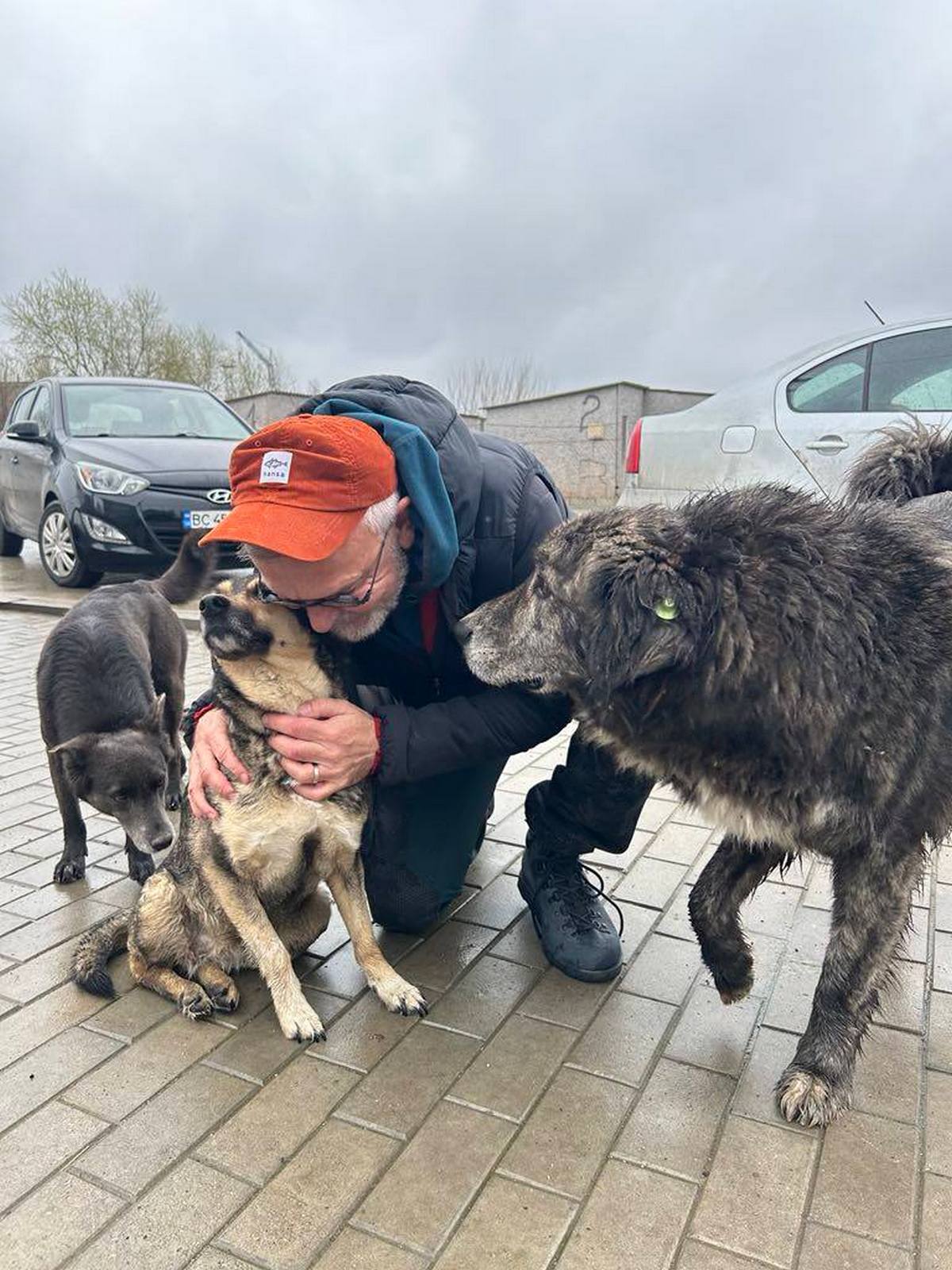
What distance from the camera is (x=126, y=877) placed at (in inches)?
136

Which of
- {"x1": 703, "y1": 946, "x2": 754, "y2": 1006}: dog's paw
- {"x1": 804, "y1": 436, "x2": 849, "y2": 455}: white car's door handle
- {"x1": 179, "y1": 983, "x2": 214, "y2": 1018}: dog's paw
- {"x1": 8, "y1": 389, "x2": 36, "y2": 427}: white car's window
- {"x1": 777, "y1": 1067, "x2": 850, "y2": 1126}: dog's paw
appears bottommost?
{"x1": 179, "y1": 983, "x2": 214, "y2": 1018}: dog's paw

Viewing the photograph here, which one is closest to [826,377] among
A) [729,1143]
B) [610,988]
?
[610,988]

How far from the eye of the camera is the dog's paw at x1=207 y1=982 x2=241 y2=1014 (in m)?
2.57

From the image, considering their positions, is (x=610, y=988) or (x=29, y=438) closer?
(x=610, y=988)

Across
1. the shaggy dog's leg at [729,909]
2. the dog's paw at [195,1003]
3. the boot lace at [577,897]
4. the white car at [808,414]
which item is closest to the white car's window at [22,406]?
the white car at [808,414]

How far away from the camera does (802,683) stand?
6.85ft

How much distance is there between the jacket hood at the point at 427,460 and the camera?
2340 millimetres

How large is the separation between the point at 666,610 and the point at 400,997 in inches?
53.0

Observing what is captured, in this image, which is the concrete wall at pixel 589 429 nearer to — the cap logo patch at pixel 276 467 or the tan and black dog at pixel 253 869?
the tan and black dog at pixel 253 869

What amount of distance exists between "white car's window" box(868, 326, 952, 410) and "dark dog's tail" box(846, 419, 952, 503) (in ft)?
10.3

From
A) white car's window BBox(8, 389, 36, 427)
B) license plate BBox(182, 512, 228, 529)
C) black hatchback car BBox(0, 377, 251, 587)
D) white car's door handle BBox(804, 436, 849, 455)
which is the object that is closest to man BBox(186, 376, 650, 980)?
white car's door handle BBox(804, 436, 849, 455)

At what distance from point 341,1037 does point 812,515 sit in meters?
1.83

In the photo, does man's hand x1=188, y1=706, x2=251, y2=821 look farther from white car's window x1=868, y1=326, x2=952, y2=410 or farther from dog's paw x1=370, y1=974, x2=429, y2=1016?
white car's window x1=868, y1=326, x2=952, y2=410

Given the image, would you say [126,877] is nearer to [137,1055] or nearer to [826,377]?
[137,1055]
